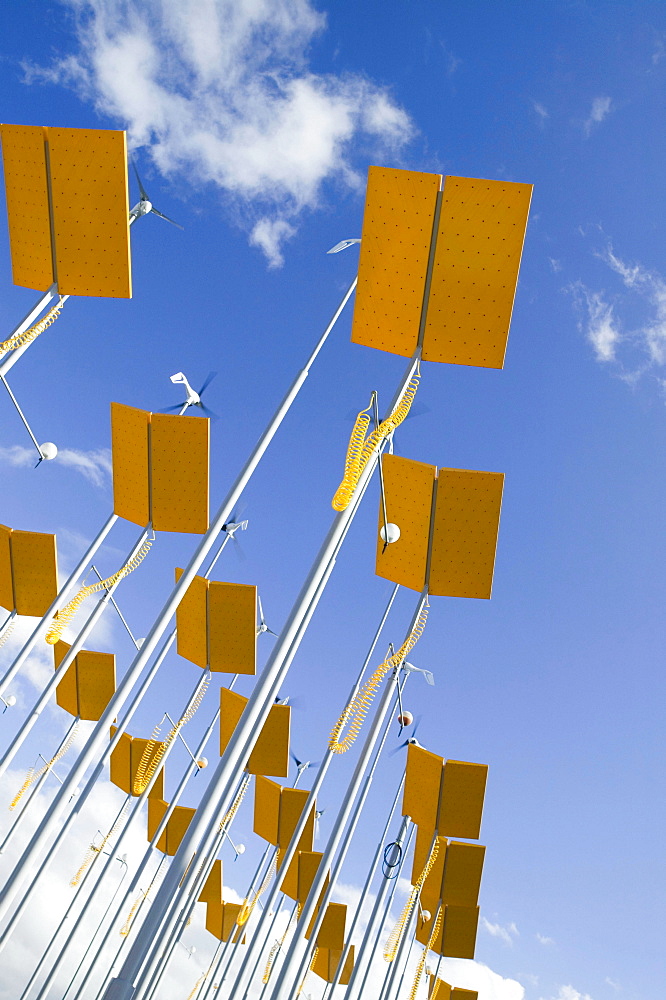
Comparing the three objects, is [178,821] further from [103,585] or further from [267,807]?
[103,585]

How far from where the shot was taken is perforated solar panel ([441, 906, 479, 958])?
54.6ft

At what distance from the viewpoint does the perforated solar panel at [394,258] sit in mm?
7113

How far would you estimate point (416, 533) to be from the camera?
8.96 m

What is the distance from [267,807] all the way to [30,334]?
42.9 feet

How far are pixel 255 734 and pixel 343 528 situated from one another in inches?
77.6

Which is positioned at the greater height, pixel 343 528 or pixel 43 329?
pixel 43 329

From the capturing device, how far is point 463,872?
1575cm

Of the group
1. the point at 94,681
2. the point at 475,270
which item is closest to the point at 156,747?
the point at 94,681

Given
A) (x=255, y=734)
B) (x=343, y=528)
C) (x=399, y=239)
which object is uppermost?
(x=399, y=239)

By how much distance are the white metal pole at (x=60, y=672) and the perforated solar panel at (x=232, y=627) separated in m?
1.90

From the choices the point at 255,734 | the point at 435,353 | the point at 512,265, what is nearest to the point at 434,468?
the point at 435,353

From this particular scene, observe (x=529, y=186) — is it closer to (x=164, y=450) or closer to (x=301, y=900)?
(x=164, y=450)

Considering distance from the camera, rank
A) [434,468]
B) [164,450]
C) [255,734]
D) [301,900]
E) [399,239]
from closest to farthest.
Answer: [255,734]
[399,239]
[434,468]
[164,450]
[301,900]

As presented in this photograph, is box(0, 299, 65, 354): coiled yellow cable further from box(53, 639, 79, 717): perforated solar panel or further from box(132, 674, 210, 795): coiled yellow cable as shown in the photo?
box(53, 639, 79, 717): perforated solar panel
